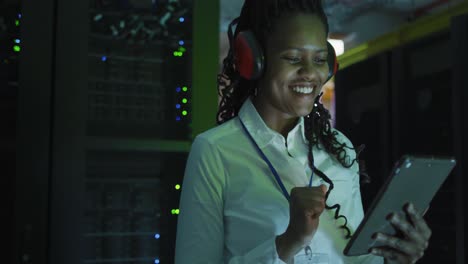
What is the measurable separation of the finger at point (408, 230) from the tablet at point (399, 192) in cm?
1

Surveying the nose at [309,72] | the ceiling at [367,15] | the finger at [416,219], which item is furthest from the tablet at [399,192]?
the ceiling at [367,15]

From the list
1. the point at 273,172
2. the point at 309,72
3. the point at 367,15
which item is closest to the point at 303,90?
the point at 309,72

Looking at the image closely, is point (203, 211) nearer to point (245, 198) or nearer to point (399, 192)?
point (245, 198)

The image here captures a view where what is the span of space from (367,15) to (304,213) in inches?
234

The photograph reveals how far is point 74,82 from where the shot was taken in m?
1.43

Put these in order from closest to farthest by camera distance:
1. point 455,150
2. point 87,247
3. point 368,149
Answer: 1. point 87,247
2. point 455,150
3. point 368,149

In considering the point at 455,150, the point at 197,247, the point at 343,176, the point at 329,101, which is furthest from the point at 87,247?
the point at 329,101

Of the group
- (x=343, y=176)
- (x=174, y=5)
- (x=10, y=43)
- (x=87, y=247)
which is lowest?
(x=87, y=247)

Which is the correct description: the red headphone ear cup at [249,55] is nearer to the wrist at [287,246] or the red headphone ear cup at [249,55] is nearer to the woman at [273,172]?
the woman at [273,172]

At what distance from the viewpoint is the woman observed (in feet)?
2.93

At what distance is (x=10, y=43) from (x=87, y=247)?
2.05ft

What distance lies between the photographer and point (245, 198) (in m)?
0.91

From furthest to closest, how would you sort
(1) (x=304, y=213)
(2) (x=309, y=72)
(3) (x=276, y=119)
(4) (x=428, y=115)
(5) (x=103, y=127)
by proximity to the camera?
(4) (x=428, y=115) → (5) (x=103, y=127) → (3) (x=276, y=119) → (2) (x=309, y=72) → (1) (x=304, y=213)

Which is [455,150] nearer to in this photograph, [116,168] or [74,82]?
[116,168]
